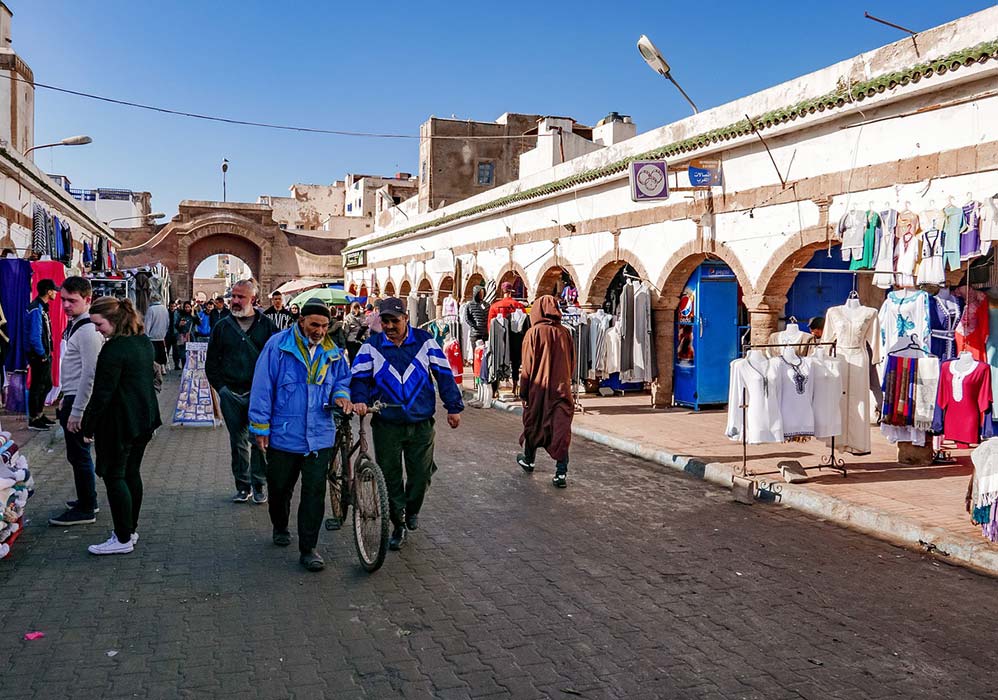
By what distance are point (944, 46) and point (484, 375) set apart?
8.96 m

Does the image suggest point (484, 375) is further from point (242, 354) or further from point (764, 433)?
point (242, 354)

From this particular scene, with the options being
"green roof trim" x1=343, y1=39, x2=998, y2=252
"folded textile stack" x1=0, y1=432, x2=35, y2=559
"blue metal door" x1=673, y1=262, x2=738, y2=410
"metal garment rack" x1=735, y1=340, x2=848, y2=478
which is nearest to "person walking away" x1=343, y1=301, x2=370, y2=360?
"folded textile stack" x1=0, y1=432, x2=35, y2=559

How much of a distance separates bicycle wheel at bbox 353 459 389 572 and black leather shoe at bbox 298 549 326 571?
26 centimetres

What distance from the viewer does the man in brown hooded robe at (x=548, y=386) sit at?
27.6 ft

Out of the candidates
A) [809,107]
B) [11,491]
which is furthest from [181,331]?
[11,491]

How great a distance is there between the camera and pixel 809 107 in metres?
11.0

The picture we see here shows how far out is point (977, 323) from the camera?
8234mm

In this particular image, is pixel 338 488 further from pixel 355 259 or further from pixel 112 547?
pixel 355 259

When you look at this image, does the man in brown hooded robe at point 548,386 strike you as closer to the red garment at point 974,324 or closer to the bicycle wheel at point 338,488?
the bicycle wheel at point 338,488

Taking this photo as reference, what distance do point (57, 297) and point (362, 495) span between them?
7.85 meters

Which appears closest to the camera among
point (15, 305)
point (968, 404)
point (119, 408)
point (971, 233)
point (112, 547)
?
point (119, 408)

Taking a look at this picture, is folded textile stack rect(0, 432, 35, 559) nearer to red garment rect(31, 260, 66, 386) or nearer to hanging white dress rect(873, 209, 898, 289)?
red garment rect(31, 260, 66, 386)

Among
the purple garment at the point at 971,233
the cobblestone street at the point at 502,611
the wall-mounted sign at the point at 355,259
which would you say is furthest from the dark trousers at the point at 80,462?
the wall-mounted sign at the point at 355,259

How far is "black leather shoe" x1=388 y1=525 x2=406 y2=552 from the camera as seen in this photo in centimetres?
603
